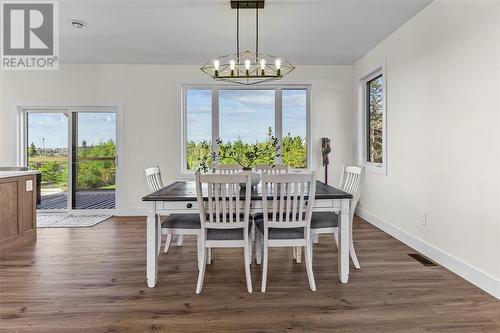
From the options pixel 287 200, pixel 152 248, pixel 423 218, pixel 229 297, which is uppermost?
pixel 287 200

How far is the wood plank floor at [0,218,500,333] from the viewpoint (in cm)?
200

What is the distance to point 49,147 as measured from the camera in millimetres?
5516

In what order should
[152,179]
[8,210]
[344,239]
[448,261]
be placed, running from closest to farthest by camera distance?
1. [344,239]
2. [448,261]
3. [152,179]
4. [8,210]

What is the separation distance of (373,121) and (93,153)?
4.75m

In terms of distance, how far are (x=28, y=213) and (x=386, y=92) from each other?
486 centimetres

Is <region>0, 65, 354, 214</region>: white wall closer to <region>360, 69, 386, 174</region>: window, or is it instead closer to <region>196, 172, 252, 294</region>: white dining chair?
<region>360, 69, 386, 174</region>: window

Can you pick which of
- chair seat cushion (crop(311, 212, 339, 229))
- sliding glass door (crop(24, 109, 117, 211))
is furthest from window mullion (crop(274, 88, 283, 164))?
sliding glass door (crop(24, 109, 117, 211))

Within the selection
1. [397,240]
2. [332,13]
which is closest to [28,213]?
[332,13]

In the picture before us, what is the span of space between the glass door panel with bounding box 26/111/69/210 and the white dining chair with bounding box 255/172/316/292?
4501mm

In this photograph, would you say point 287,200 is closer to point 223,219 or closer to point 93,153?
point 223,219

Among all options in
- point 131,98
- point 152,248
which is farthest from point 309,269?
point 131,98

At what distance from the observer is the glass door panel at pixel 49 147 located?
5492 mm

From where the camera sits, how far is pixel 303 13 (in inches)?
133

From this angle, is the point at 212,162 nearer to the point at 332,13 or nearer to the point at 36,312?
the point at 332,13
